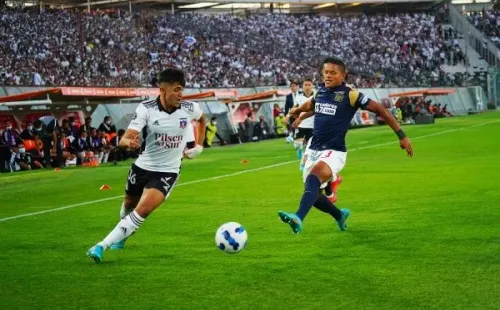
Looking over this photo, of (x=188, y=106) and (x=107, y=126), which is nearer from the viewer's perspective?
(x=188, y=106)

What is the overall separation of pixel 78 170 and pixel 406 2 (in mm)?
69030

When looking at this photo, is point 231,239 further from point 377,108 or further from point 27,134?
point 27,134

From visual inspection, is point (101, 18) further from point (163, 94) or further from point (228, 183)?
point (163, 94)

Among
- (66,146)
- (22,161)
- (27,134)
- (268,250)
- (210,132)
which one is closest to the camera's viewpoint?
(268,250)

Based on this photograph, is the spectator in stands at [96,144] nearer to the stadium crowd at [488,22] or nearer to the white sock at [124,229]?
the white sock at [124,229]

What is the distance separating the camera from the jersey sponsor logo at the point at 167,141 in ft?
32.8

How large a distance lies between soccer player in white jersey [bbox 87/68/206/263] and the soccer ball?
80 centimetres

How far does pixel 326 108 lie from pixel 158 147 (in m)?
2.45

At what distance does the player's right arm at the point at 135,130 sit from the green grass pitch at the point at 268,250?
1292mm

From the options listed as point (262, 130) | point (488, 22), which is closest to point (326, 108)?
point (262, 130)

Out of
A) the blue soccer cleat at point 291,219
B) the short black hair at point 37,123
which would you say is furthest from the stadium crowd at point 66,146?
the blue soccer cleat at point 291,219

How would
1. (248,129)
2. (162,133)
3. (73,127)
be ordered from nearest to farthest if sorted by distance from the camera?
(162,133) → (73,127) → (248,129)

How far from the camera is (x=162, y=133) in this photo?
32.7 ft

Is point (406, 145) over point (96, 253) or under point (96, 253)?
over
